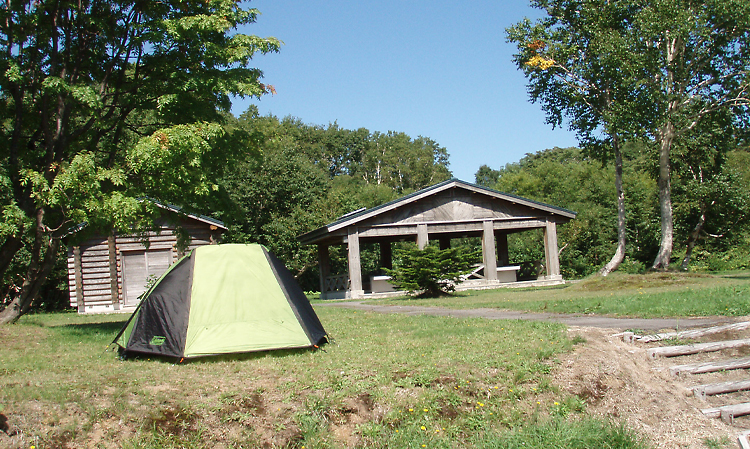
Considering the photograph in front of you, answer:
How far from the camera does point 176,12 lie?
12.1 m

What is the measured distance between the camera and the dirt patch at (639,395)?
21.0 feet

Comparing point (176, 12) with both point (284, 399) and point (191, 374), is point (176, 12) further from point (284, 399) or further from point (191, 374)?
point (284, 399)

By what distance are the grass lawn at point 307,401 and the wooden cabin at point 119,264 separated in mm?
14026

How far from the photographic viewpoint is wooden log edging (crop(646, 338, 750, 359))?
7879 millimetres

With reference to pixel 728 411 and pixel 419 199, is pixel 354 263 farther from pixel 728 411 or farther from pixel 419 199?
pixel 728 411

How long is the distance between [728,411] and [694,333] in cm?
200

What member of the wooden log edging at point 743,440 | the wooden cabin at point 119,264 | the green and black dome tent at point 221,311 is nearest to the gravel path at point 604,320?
the wooden log edging at point 743,440

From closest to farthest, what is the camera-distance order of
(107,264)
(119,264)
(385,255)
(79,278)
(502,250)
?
(79,278) → (107,264) → (119,264) → (502,250) → (385,255)

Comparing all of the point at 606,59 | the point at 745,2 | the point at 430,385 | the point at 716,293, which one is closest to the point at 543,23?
the point at 606,59

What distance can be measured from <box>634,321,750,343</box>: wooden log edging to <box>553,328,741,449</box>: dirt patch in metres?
0.52

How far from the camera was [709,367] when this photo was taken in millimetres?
7543

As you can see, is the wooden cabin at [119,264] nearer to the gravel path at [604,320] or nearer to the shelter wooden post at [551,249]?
the gravel path at [604,320]

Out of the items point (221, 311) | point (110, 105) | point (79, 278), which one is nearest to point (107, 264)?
point (79, 278)

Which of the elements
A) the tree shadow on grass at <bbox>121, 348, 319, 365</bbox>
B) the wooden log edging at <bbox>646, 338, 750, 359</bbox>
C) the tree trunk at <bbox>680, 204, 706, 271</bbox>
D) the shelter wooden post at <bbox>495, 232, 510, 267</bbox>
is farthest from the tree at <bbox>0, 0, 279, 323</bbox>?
the tree trunk at <bbox>680, 204, 706, 271</bbox>
